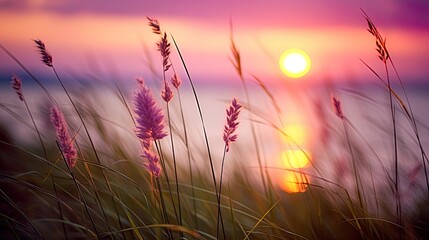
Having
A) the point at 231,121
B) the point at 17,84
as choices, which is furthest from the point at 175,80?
the point at 17,84

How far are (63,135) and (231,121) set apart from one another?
0.39 metres

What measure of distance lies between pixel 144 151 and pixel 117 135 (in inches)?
41.9

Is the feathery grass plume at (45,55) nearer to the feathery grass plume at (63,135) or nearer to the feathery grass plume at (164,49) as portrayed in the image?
the feathery grass plume at (63,135)

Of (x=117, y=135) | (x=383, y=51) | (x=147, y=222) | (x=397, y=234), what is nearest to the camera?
(x=383, y=51)

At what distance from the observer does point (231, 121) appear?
1.25 metres

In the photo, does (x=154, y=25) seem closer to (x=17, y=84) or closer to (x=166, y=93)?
(x=166, y=93)

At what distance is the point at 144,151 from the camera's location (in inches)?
49.2

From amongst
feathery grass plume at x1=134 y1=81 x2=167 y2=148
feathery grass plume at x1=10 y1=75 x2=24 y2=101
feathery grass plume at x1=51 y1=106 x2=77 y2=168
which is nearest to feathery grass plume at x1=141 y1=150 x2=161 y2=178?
feathery grass plume at x1=134 y1=81 x2=167 y2=148

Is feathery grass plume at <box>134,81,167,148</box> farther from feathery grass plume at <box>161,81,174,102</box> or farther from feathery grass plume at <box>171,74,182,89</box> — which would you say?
feathery grass plume at <box>171,74,182,89</box>

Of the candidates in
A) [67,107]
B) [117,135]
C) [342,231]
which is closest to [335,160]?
[342,231]

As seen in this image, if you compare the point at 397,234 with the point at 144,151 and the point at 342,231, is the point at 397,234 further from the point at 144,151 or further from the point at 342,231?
the point at 144,151

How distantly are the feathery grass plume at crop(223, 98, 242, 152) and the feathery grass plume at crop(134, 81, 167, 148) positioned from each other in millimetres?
157

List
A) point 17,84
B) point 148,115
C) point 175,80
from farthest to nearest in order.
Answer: point 17,84 < point 175,80 < point 148,115

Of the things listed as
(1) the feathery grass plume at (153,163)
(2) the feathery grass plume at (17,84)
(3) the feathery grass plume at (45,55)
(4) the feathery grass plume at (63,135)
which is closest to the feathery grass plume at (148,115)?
(1) the feathery grass plume at (153,163)
